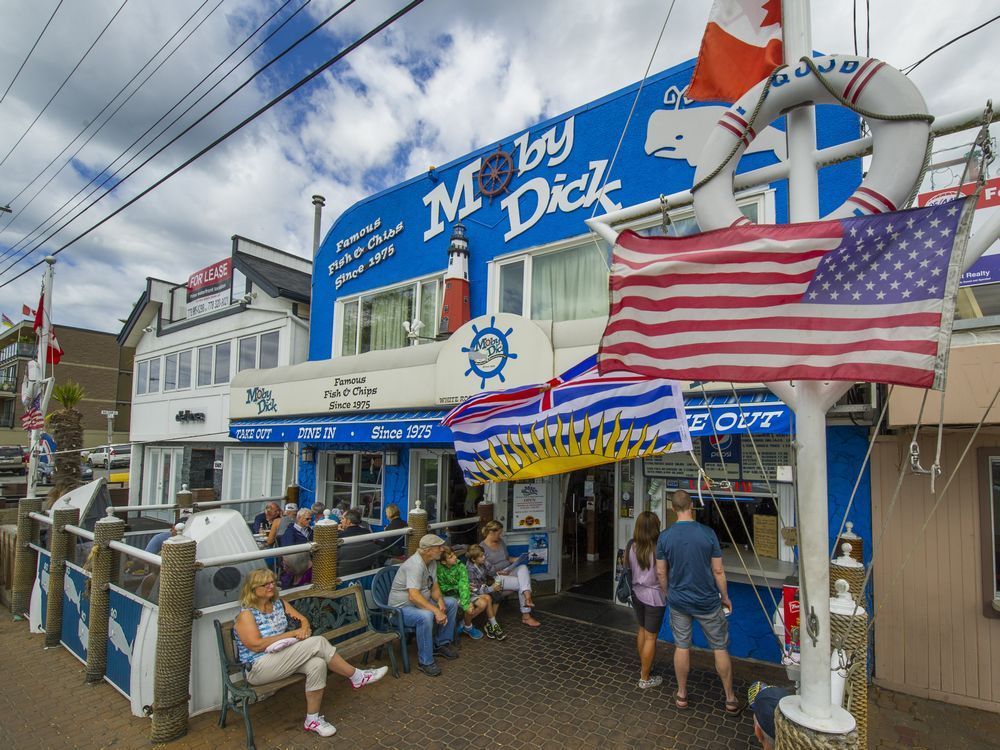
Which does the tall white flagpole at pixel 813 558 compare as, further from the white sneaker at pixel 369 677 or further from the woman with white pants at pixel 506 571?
the woman with white pants at pixel 506 571

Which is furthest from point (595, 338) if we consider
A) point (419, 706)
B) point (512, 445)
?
point (419, 706)

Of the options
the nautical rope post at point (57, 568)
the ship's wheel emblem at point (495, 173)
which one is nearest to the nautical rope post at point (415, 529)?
the nautical rope post at point (57, 568)

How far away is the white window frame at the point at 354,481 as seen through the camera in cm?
1014

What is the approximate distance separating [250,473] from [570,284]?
969cm

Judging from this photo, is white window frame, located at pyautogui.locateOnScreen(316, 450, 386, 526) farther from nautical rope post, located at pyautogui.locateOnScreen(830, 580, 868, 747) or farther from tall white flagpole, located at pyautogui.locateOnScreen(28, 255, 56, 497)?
nautical rope post, located at pyautogui.locateOnScreen(830, 580, 868, 747)

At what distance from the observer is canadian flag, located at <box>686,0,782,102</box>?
303 cm

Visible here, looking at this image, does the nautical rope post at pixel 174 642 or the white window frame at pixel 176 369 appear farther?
the white window frame at pixel 176 369

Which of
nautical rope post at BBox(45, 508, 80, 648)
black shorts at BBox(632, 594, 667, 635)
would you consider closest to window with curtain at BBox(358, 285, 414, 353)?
nautical rope post at BBox(45, 508, 80, 648)

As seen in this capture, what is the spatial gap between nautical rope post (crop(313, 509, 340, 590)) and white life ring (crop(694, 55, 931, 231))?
193 inches

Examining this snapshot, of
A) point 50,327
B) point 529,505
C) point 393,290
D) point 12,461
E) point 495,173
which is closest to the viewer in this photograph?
point 529,505

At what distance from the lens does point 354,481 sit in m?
10.8

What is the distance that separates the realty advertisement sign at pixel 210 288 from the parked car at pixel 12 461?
22.2 meters

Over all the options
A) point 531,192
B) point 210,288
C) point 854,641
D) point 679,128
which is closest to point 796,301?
point 854,641

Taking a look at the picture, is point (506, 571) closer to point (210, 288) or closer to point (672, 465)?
point (672, 465)
